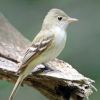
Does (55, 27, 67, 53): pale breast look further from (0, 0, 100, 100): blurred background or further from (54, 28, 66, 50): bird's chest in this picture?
(0, 0, 100, 100): blurred background

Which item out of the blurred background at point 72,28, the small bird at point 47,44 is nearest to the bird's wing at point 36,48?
the small bird at point 47,44

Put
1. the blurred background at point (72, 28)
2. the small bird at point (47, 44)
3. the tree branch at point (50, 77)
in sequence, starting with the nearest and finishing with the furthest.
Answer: the tree branch at point (50, 77) < the small bird at point (47, 44) < the blurred background at point (72, 28)

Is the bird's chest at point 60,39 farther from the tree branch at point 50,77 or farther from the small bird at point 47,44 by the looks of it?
the tree branch at point 50,77

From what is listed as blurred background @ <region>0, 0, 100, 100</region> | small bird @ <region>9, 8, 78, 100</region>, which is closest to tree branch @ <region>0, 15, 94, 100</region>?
small bird @ <region>9, 8, 78, 100</region>

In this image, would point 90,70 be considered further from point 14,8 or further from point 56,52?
point 56,52

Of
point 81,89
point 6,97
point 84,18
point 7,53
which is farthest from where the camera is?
point 84,18

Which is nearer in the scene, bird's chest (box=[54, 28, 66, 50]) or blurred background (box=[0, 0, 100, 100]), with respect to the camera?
bird's chest (box=[54, 28, 66, 50])

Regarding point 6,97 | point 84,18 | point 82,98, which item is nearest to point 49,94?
point 82,98
